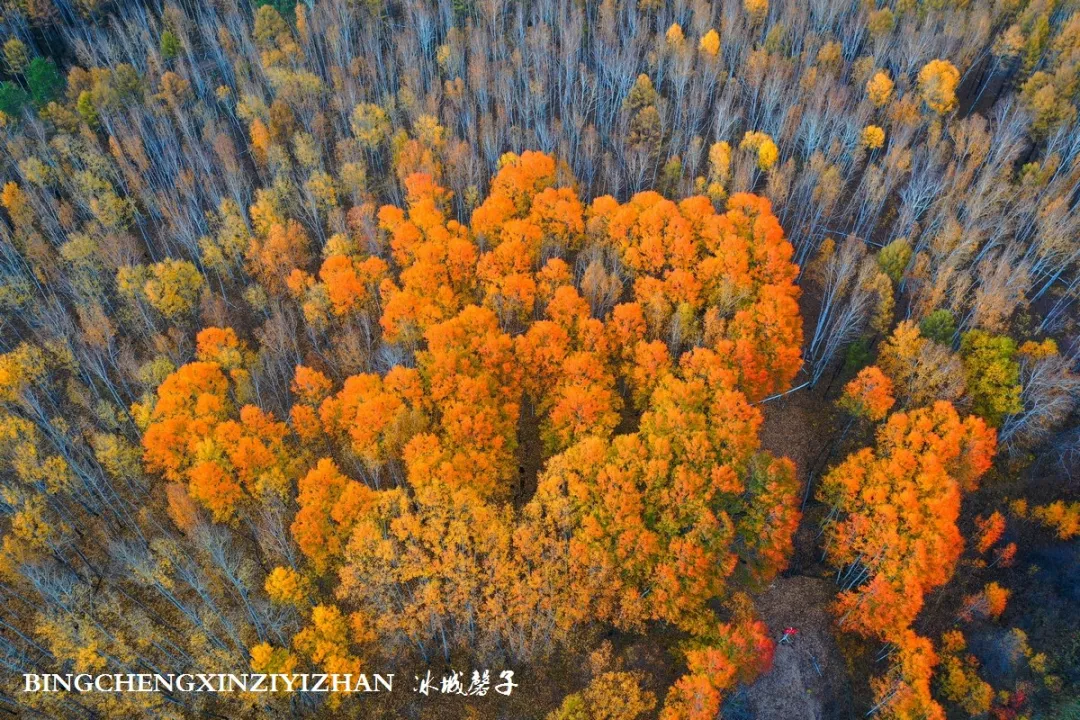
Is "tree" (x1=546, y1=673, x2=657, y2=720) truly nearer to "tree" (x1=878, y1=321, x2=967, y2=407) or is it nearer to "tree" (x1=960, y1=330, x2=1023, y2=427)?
"tree" (x1=878, y1=321, x2=967, y2=407)

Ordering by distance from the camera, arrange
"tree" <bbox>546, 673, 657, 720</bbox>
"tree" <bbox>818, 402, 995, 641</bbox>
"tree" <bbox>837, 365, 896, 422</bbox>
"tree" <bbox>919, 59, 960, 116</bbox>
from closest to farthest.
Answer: "tree" <bbox>546, 673, 657, 720</bbox> < "tree" <bbox>818, 402, 995, 641</bbox> < "tree" <bbox>837, 365, 896, 422</bbox> < "tree" <bbox>919, 59, 960, 116</bbox>

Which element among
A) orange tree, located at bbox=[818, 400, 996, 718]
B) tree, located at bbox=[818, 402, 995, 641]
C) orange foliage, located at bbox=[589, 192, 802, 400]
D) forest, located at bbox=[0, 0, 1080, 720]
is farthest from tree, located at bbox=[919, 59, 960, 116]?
orange tree, located at bbox=[818, 400, 996, 718]

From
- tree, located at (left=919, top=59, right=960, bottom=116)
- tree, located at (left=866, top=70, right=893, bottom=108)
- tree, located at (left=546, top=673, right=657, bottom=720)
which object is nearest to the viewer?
tree, located at (left=546, top=673, right=657, bottom=720)

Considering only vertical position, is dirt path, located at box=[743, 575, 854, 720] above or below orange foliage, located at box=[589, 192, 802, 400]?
below

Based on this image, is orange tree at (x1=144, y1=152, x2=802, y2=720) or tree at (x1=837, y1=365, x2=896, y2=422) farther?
tree at (x1=837, y1=365, x2=896, y2=422)

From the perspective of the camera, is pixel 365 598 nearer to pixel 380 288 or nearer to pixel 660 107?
pixel 380 288

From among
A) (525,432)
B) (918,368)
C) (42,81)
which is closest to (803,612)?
(918,368)

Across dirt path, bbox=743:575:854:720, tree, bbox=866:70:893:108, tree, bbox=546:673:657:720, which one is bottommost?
dirt path, bbox=743:575:854:720

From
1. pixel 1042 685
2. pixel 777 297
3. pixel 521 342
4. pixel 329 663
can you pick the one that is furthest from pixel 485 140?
pixel 1042 685

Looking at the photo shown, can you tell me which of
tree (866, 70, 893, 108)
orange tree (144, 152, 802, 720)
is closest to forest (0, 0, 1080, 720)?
orange tree (144, 152, 802, 720)
